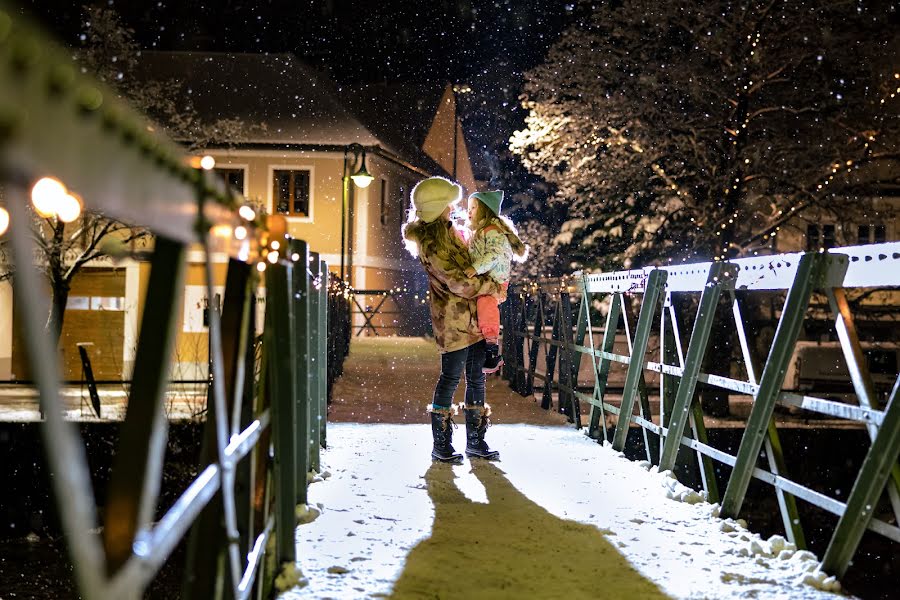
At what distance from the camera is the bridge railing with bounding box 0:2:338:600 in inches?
35.9

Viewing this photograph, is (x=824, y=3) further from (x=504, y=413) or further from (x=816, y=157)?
(x=504, y=413)

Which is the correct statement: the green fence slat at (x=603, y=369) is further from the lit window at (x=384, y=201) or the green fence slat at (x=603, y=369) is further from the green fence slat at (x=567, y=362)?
the lit window at (x=384, y=201)

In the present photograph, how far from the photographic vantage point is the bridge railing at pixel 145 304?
91cm

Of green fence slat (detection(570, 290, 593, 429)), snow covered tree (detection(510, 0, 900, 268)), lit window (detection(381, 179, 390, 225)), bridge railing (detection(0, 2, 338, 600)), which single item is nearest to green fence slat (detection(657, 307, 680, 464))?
green fence slat (detection(570, 290, 593, 429))

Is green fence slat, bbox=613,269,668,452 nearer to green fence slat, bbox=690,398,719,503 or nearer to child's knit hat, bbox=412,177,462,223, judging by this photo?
green fence slat, bbox=690,398,719,503

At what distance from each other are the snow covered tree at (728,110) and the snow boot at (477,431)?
9.81m

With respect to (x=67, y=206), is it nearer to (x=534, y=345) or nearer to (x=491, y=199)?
(x=491, y=199)

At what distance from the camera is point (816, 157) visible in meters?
15.3

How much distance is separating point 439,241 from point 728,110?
11.2 meters

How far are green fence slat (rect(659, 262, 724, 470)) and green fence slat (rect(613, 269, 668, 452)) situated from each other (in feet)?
2.93

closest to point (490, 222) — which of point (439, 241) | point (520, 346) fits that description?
point (439, 241)

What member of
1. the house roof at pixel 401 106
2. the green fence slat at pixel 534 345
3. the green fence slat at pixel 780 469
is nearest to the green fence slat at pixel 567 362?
the green fence slat at pixel 534 345

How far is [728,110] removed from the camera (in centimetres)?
1548

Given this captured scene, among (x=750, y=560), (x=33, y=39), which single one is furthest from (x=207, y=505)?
(x=750, y=560)
